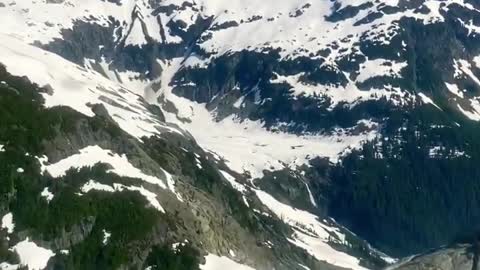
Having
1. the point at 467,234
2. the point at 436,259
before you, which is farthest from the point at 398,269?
the point at 467,234

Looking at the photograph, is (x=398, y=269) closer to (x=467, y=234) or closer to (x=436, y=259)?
(x=436, y=259)

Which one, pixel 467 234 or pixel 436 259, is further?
pixel 467 234

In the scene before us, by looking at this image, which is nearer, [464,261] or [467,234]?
[464,261]
